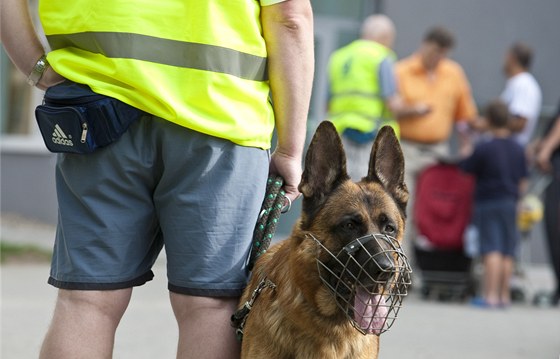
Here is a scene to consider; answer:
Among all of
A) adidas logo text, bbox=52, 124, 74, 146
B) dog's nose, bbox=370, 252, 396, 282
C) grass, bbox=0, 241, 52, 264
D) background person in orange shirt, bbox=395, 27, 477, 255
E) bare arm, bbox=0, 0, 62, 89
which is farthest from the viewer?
grass, bbox=0, 241, 52, 264

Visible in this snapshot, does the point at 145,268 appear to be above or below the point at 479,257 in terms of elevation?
above

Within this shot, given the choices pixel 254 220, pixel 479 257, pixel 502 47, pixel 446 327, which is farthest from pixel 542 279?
pixel 254 220

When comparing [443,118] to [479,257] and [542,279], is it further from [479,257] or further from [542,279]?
[542,279]

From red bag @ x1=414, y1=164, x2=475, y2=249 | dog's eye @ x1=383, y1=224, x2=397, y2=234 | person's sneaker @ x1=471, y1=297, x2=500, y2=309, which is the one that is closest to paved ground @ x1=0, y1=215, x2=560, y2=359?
person's sneaker @ x1=471, y1=297, x2=500, y2=309

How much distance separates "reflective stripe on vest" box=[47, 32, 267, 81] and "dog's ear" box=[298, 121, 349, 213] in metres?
0.34

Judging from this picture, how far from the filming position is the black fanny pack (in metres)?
3.14

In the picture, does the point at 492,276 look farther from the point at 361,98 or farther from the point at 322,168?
the point at 322,168

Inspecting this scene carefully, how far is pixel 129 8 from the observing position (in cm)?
311

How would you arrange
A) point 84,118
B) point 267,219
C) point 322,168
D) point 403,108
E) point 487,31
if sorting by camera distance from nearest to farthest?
point 84,118, point 322,168, point 267,219, point 403,108, point 487,31

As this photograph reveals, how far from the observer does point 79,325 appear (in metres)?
3.21

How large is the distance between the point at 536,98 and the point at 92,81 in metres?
7.74

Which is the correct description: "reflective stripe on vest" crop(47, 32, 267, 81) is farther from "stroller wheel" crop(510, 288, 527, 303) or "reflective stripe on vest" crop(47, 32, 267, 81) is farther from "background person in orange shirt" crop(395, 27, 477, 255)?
"stroller wheel" crop(510, 288, 527, 303)

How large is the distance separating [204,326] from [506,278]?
6285mm

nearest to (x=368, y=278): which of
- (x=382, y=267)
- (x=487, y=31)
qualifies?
(x=382, y=267)
